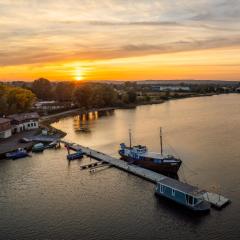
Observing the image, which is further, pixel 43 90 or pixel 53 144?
pixel 43 90

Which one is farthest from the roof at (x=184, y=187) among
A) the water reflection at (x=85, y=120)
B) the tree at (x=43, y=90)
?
the tree at (x=43, y=90)

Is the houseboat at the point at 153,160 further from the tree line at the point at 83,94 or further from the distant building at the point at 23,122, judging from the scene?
the tree line at the point at 83,94

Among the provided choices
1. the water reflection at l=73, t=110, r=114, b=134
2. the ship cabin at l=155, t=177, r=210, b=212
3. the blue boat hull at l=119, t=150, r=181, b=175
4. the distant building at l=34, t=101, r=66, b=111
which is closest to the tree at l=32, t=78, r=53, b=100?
the distant building at l=34, t=101, r=66, b=111

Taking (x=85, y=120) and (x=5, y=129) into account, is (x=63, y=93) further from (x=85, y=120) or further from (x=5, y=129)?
(x=5, y=129)

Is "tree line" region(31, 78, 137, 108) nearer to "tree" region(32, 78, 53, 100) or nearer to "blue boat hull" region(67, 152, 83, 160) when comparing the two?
"tree" region(32, 78, 53, 100)

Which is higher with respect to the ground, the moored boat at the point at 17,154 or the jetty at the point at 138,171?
the moored boat at the point at 17,154

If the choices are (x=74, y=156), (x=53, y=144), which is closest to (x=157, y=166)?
(x=74, y=156)
